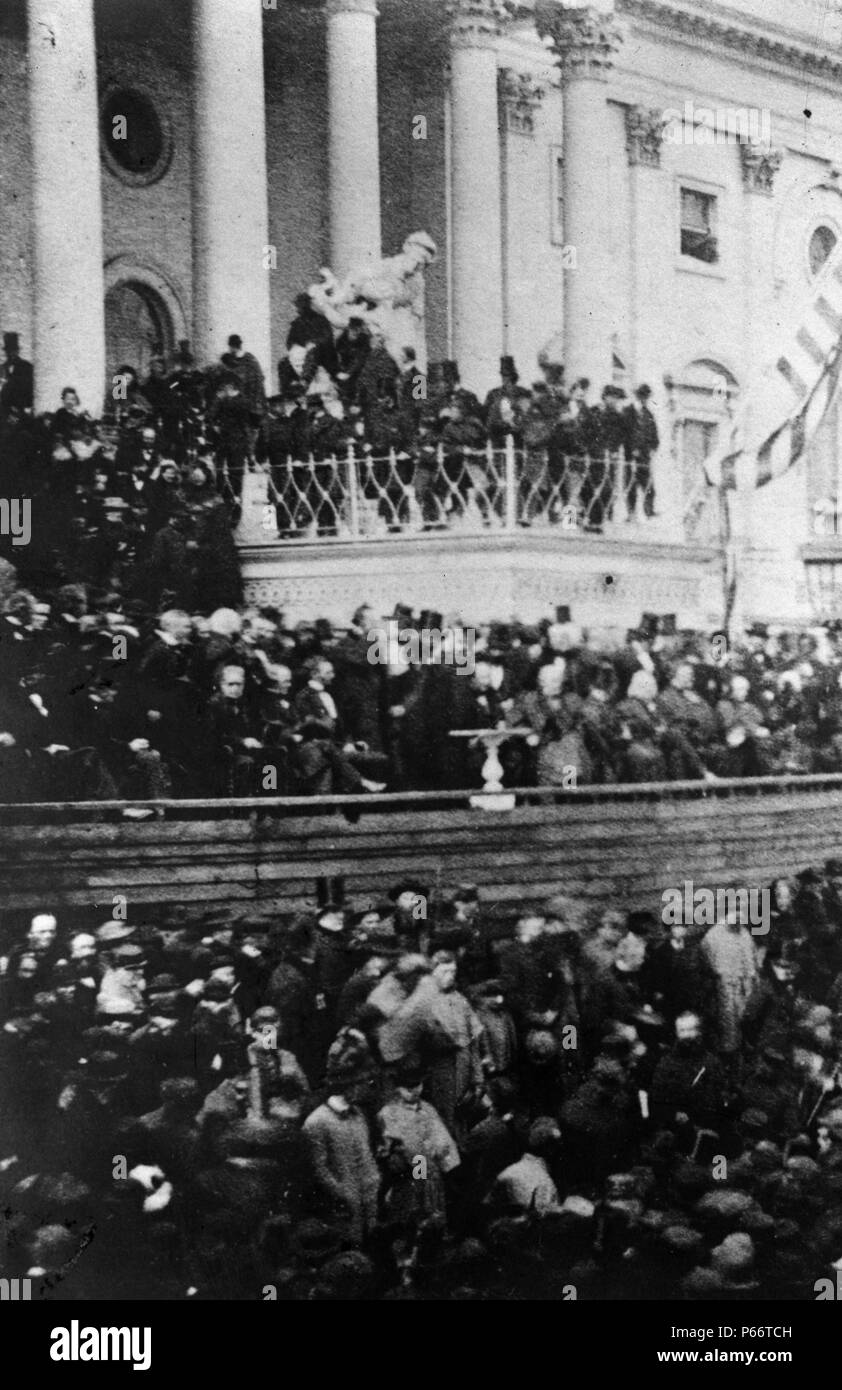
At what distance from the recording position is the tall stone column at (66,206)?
9258mm

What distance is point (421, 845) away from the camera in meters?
9.67

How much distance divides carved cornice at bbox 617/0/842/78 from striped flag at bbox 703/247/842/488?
1.01 m

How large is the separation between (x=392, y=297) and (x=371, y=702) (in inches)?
86.0

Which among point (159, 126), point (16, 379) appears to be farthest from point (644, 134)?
point (16, 379)

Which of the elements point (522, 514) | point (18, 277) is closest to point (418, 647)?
point (522, 514)

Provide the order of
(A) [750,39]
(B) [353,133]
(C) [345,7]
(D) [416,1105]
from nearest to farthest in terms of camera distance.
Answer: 1. (D) [416,1105]
2. (C) [345,7]
3. (B) [353,133]
4. (A) [750,39]

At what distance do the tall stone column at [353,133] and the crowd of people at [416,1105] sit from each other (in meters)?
3.38

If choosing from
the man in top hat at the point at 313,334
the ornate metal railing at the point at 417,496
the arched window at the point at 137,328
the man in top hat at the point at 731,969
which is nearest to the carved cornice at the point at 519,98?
the man in top hat at the point at 313,334

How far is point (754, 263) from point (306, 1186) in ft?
18.7

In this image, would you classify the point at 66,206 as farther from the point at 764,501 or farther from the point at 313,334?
the point at 764,501

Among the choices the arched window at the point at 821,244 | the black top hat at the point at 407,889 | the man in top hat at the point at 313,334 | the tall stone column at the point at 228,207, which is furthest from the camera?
the arched window at the point at 821,244

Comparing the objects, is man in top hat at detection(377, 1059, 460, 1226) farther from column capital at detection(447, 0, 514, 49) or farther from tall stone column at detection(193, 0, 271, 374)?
column capital at detection(447, 0, 514, 49)

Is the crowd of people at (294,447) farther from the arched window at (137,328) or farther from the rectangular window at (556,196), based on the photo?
the rectangular window at (556,196)

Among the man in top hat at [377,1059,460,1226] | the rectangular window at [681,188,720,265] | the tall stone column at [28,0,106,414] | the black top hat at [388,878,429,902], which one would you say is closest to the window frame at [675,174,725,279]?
the rectangular window at [681,188,720,265]
